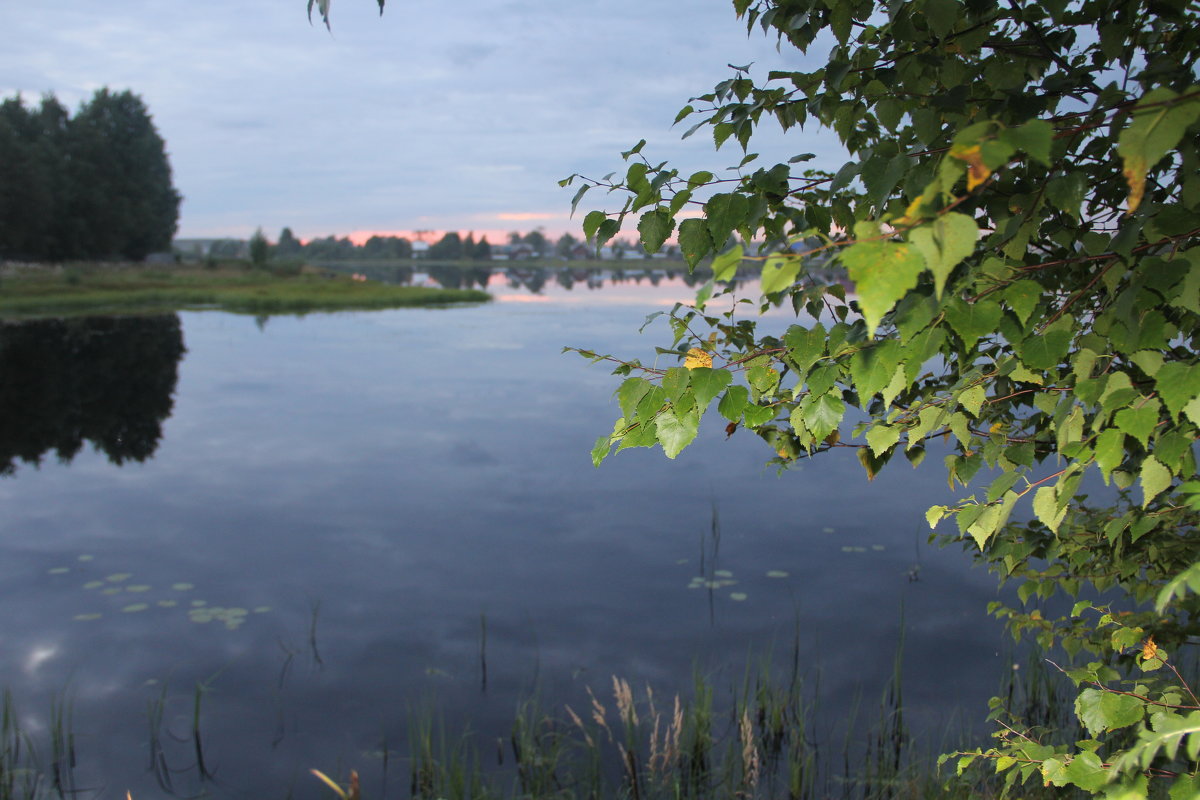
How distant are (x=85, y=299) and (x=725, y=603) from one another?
6028cm

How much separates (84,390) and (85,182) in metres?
59.8

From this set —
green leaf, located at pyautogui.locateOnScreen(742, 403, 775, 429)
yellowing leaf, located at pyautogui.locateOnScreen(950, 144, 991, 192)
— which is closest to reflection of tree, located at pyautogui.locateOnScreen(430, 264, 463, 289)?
green leaf, located at pyautogui.locateOnScreen(742, 403, 775, 429)

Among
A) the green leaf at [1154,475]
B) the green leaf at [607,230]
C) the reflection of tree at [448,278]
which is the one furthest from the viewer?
the reflection of tree at [448,278]

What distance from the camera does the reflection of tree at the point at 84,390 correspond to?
18562 millimetres

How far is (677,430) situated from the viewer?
2197mm

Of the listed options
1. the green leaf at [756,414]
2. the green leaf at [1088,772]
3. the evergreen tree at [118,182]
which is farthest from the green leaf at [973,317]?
the evergreen tree at [118,182]

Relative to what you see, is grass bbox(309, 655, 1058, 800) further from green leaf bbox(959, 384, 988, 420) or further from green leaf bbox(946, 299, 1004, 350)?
green leaf bbox(946, 299, 1004, 350)

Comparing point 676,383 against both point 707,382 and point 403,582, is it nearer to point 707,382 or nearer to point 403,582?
point 707,382

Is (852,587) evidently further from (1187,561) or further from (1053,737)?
(1187,561)

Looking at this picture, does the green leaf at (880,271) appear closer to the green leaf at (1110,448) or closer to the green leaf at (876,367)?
the green leaf at (876,367)

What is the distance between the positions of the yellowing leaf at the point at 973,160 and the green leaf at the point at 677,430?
95 cm

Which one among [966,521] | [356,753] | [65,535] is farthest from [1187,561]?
[65,535]

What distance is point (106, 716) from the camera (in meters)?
7.22

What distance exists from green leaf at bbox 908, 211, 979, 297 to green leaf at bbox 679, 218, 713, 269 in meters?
1.20
